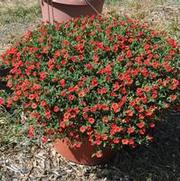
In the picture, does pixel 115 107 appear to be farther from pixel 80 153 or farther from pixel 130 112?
pixel 80 153

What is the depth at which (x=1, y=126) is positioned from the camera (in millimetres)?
3873

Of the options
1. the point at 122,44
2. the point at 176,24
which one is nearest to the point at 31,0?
the point at 176,24

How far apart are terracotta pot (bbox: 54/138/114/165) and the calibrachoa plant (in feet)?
0.54

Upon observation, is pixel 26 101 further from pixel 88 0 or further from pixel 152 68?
pixel 88 0

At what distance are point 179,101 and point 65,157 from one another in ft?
3.24

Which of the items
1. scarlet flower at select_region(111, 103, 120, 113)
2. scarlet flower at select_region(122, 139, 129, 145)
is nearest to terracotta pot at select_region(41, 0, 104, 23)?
scarlet flower at select_region(111, 103, 120, 113)

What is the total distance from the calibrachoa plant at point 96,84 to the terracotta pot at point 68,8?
125cm

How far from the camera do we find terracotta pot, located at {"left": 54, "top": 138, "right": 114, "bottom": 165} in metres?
3.19

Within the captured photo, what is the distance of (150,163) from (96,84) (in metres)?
0.94

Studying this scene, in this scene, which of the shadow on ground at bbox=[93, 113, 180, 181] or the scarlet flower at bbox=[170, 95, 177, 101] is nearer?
the scarlet flower at bbox=[170, 95, 177, 101]

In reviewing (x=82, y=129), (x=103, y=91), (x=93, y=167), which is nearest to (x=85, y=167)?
(x=93, y=167)

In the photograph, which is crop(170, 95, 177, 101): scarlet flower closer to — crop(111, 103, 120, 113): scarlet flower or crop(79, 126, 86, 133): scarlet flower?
crop(111, 103, 120, 113): scarlet flower

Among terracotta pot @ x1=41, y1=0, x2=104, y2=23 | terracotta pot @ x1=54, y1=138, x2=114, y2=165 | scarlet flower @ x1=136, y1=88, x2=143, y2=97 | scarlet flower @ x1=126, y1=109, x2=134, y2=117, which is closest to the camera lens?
scarlet flower @ x1=126, y1=109, x2=134, y2=117

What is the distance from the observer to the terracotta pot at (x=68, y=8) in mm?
4598
